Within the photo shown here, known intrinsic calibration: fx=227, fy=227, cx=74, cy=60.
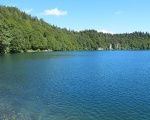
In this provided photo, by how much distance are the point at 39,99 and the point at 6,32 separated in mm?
100954

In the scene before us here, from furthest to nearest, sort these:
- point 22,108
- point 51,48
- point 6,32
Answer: point 51,48, point 6,32, point 22,108

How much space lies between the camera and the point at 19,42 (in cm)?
13338

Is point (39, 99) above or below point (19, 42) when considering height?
below

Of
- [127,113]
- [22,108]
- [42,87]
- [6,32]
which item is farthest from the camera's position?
[6,32]

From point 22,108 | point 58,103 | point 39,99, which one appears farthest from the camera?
point 39,99

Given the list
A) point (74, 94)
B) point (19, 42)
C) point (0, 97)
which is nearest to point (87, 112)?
point (74, 94)

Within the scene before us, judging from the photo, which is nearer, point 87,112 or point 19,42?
point 87,112

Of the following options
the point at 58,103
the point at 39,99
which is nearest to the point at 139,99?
the point at 58,103

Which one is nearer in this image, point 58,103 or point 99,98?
point 58,103

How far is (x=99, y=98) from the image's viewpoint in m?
28.1

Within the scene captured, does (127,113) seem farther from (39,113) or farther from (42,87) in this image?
(42,87)

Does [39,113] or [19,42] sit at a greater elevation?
[19,42]

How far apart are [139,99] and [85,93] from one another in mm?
7183

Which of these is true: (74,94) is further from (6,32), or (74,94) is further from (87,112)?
(6,32)
